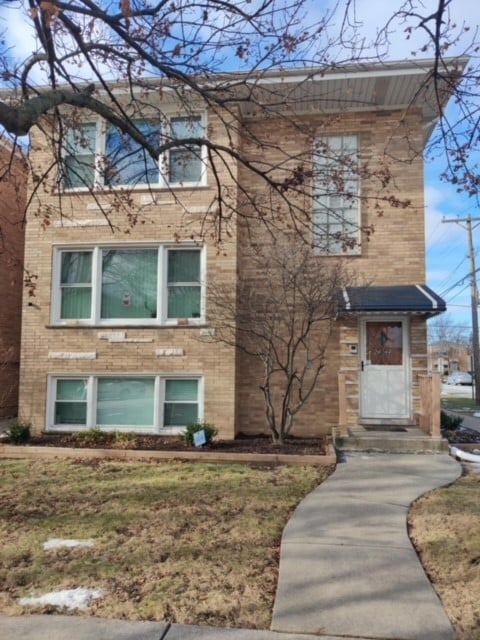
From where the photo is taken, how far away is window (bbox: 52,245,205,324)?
428 inches

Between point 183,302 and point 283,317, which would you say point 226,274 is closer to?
point 183,302

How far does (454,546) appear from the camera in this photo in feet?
15.5

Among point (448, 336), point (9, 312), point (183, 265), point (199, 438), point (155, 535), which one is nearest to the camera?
point (155, 535)

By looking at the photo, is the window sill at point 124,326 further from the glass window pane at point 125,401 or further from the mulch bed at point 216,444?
the mulch bed at point 216,444

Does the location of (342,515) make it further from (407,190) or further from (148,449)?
(407,190)

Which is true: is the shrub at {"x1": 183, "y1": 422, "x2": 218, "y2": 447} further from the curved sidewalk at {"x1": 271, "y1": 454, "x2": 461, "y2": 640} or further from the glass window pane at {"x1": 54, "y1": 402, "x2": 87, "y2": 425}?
the curved sidewalk at {"x1": 271, "y1": 454, "x2": 461, "y2": 640}

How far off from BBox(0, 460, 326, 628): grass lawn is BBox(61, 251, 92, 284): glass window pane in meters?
4.48

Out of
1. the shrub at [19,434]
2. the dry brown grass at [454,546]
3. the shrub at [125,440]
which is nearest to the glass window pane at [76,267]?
the shrub at [19,434]

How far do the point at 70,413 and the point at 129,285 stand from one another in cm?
290

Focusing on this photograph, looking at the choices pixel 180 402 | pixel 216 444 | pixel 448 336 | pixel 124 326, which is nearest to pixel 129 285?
pixel 124 326

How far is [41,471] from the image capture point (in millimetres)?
7898

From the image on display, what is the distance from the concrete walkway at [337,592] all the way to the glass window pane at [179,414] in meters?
4.77

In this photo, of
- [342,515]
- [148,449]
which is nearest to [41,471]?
[148,449]

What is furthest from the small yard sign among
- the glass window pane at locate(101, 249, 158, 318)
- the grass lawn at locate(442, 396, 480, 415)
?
the grass lawn at locate(442, 396, 480, 415)
